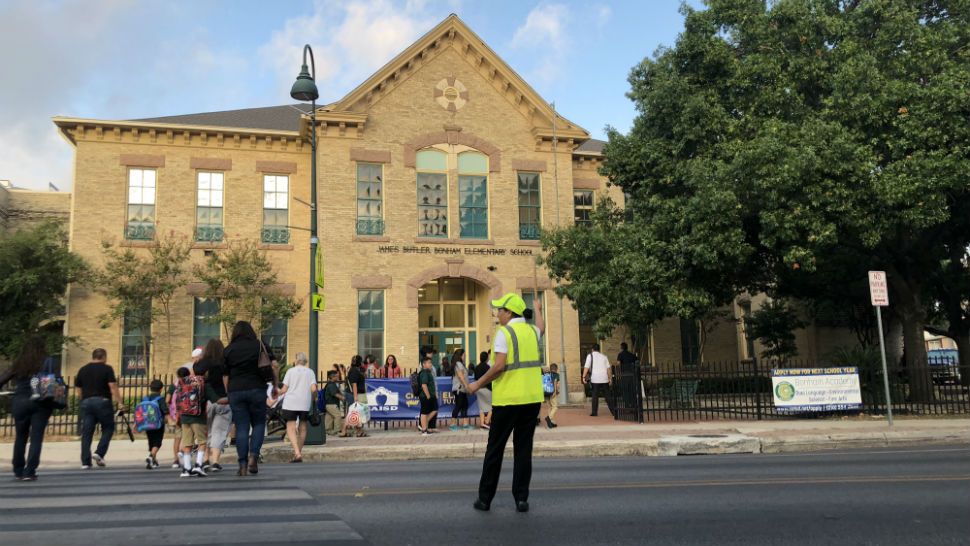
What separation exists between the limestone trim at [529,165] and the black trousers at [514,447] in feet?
64.8

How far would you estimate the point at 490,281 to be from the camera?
2420 cm

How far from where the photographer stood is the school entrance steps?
5020 millimetres

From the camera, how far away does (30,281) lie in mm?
21250

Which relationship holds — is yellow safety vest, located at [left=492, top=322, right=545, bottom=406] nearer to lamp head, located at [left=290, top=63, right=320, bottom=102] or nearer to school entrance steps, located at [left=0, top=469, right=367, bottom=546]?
school entrance steps, located at [left=0, top=469, right=367, bottom=546]

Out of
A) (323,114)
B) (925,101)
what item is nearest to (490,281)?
(323,114)

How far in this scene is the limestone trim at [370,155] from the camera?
2372 cm

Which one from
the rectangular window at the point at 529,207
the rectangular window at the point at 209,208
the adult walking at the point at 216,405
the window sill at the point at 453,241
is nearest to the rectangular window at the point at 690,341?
the rectangular window at the point at 529,207

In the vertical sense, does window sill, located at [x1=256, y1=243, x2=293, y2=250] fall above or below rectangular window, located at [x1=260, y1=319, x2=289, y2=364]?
above

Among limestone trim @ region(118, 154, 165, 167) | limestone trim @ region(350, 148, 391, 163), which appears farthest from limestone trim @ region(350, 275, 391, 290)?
limestone trim @ region(118, 154, 165, 167)

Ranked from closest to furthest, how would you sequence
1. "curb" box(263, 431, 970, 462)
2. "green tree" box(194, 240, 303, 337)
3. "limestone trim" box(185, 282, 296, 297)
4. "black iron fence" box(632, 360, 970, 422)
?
"curb" box(263, 431, 970, 462), "black iron fence" box(632, 360, 970, 422), "green tree" box(194, 240, 303, 337), "limestone trim" box(185, 282, 296, 297)

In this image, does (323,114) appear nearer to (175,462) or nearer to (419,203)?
(419,203)

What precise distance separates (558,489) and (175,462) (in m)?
6.57

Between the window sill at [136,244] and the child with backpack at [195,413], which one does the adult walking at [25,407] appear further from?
the window sill at [136,244]

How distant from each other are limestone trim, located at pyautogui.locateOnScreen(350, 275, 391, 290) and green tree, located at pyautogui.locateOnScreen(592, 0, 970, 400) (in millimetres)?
8200
